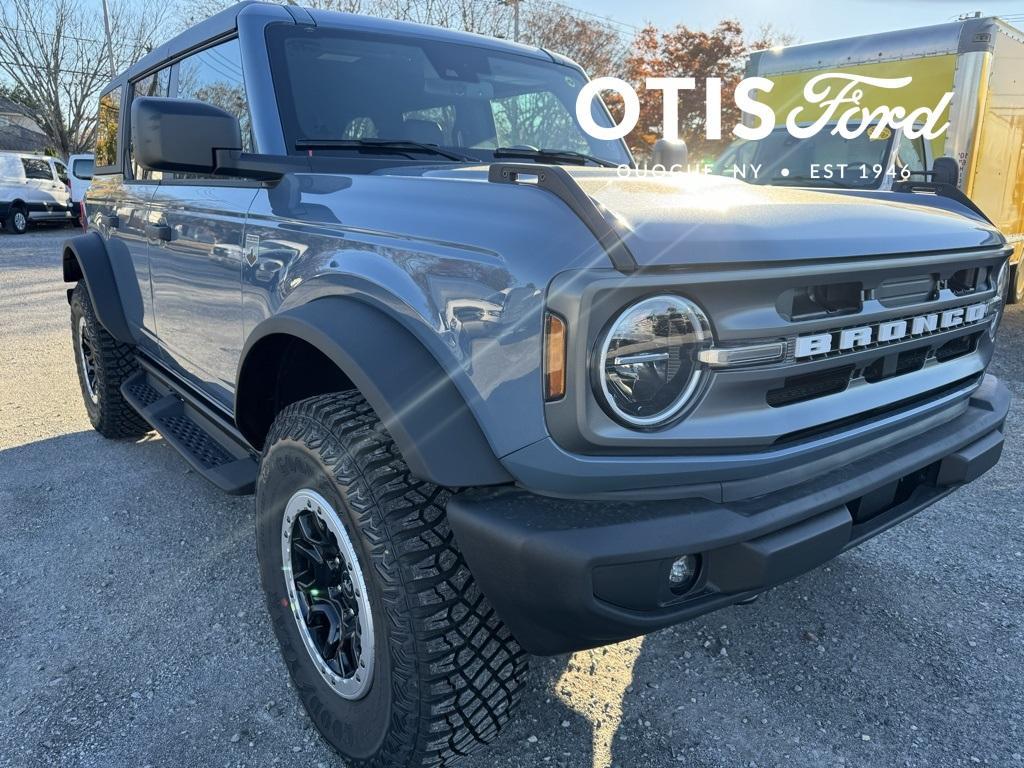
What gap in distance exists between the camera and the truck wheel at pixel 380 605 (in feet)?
5.45

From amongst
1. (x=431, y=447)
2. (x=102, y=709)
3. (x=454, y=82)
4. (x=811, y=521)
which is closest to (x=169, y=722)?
(x=102, y=709)

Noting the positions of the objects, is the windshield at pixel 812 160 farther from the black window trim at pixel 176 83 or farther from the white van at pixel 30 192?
the white van at pixel 30 192

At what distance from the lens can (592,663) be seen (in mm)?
2465

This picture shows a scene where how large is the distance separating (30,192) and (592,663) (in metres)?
21.7

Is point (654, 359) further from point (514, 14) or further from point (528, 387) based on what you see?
point (514, 14)

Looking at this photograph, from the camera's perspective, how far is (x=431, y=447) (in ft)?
5.05

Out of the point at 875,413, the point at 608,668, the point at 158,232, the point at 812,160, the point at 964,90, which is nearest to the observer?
the point at 875,413

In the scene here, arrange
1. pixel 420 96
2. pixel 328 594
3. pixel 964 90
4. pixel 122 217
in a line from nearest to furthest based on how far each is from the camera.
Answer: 1. pixel 328 594
2. pixel 420 96
3. pixel 122 217
4. pixel 964 90

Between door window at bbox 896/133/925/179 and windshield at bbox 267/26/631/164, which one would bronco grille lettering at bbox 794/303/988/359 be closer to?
windshield at bbox 267/26/631/164

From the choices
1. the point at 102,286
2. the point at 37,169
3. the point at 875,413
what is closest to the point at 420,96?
the point at 875,413

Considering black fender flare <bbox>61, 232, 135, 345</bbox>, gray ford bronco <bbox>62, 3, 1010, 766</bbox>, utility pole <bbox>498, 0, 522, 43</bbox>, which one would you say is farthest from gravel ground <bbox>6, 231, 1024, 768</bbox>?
utility pole <bbox>498, 0, 522, 43</bbox>

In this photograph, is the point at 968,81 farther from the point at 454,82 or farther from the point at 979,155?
the point at 454,82

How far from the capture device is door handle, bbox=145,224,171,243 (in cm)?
307

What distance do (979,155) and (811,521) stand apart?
24.8ft
